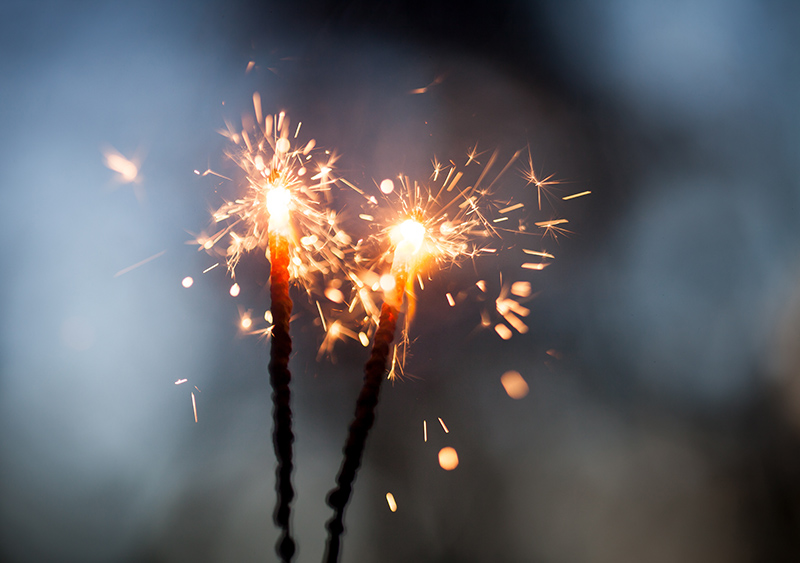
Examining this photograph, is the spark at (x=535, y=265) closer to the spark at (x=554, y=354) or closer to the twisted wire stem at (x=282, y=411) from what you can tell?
the spark at (x=554, y=354)

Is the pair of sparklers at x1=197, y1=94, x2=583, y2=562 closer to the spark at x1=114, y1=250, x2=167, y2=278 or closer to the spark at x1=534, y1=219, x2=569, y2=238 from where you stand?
the spark at x1=534, y1=219, x2=569, y2=238

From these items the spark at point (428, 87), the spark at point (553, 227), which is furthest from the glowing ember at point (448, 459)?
the spark at point (428, 87)

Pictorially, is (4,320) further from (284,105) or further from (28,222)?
(284,105)

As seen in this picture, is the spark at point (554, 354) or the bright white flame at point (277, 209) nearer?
the bright white flame at point (277, 209)

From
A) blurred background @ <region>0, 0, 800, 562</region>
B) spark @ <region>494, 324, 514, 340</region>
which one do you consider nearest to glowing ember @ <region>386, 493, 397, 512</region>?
blurred background @ <region>0, 0, 800, 562</region>

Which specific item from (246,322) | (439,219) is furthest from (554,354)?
(246,322)

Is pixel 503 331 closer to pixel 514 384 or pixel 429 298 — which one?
pixel 514 384
